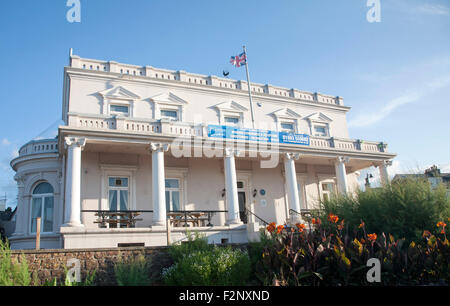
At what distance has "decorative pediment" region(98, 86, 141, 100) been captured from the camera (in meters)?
18.1

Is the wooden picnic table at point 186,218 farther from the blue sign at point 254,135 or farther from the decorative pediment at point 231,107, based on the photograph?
the decorative pediment at point 231,107

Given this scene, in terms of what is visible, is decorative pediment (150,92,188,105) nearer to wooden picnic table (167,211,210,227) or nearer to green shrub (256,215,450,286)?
wooden picnic table (167,211,210,227)

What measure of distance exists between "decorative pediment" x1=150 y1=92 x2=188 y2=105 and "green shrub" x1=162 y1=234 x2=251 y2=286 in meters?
11.3

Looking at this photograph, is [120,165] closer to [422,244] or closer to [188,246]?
[188,246]

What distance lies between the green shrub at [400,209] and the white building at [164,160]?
1.93m

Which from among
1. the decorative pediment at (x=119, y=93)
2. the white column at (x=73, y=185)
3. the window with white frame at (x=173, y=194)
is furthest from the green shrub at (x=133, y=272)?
the decorative pediment at (x=119, y=93)

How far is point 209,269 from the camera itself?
8.38m

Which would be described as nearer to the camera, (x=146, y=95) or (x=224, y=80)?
(x=146, y=95)

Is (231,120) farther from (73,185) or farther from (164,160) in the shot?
(73,185)

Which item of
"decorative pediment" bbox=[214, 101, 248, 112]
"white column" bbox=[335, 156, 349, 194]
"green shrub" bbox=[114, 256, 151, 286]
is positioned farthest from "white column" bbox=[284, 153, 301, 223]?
"green shrub" bbox=[114, 256, 151, 286]

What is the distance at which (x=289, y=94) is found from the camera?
76.3 feet

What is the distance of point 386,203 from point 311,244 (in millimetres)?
3360

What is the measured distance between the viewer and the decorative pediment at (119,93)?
59.3 ft
